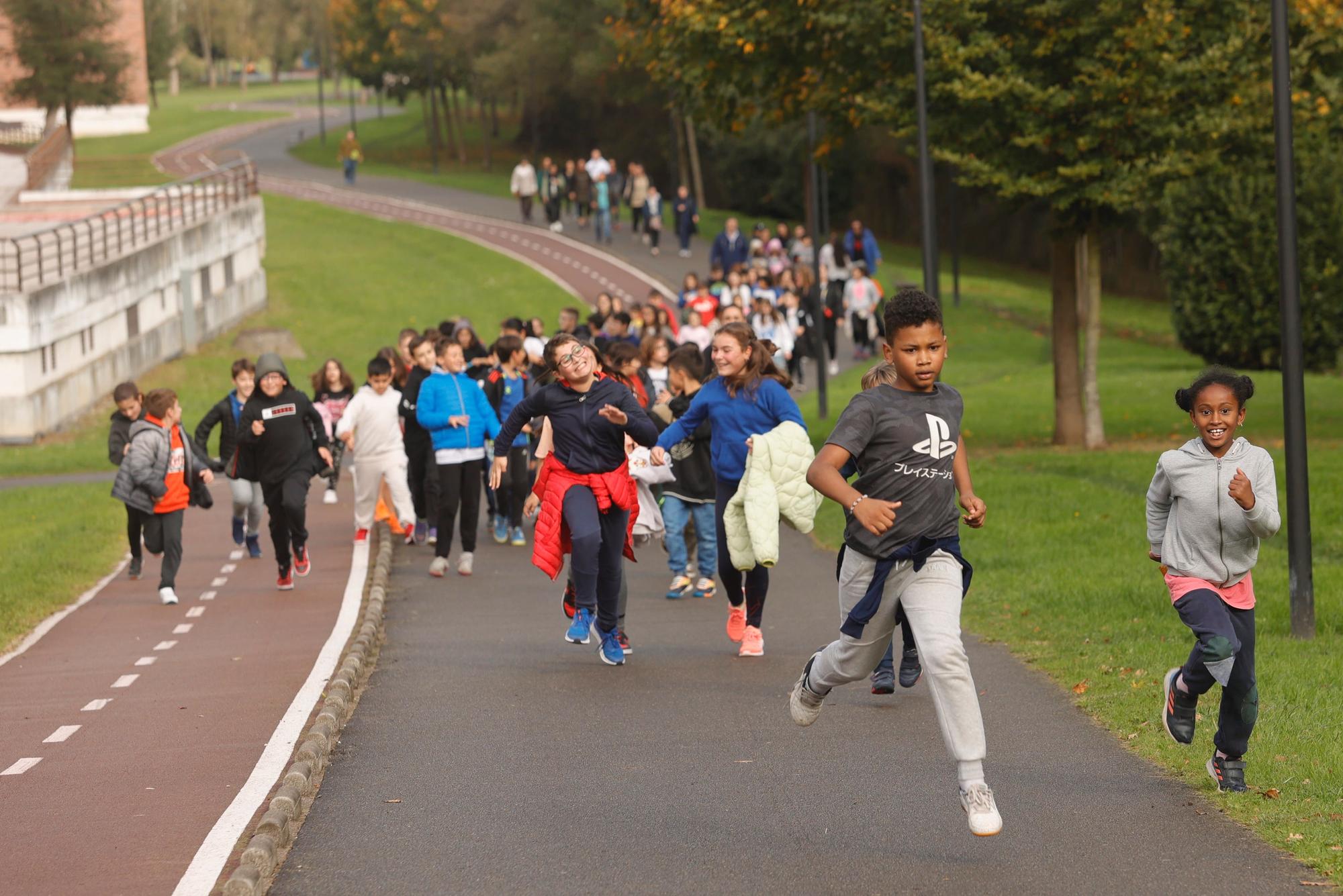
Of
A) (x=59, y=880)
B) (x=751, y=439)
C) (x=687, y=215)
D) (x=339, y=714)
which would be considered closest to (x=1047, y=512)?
(x=751, y=439)

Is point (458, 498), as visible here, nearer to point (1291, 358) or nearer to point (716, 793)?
point (1291, 358)

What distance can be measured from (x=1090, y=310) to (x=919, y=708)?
14.2 m

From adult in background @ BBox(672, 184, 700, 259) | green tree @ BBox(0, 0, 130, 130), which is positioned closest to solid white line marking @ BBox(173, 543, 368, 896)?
adult in background @ BBox(672, 184, 700, 259)

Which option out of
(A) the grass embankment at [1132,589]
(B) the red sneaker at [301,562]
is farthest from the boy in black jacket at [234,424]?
(A) the grass embankment at [1132,589]

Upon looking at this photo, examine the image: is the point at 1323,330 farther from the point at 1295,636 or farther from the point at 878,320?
the point at 1295,636

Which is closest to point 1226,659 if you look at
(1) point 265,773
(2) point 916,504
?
(2) point 916,504

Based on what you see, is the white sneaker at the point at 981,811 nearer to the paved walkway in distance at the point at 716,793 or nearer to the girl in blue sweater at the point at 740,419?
the paved walkway in distance at the point at 716,793

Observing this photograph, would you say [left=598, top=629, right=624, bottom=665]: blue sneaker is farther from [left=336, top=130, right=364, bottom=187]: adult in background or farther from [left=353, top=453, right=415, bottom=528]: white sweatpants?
[left=336, top=130, right=364, bottom=187]: adult in background

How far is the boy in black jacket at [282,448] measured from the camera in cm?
1434

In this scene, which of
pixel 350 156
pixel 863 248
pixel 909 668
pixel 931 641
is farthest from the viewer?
pixel 350 156

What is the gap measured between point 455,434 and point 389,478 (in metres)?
1.08

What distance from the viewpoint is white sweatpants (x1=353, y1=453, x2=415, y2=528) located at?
50.2 ft

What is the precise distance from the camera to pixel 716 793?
7344mm

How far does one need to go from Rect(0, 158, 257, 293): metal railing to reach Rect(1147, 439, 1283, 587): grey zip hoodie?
24360 mm
